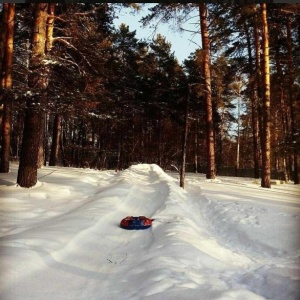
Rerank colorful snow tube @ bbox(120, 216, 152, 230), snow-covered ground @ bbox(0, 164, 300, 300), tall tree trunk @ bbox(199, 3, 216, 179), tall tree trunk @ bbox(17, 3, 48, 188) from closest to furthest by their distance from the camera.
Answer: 1. snow-covered ground @ bbox(0, 164, 300, 300)
2. colorful snow tube @ bbox(120, 216, 152, 230)
3. tall tree trunk @ bbox(17, 3, 48, 188)
4. tall tree trunk @ bbox(199, 3, 216, 179)

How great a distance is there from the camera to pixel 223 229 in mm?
6238

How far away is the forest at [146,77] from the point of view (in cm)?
687

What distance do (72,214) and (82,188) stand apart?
3.15 meters

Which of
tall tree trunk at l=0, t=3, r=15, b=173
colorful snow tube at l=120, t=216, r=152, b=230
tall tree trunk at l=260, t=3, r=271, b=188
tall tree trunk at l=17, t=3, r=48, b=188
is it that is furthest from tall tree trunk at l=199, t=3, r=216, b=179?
colorful snow tube at l=120, t=216, r=152, b=230

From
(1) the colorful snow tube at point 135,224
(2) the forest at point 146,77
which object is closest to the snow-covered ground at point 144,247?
(1) the colorful snow tube at point 135,224

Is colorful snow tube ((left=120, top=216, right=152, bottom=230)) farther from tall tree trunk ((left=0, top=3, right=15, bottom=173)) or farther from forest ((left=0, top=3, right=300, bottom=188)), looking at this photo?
tall tree trunk ((left=0, top=3, right=15, bottom=173))

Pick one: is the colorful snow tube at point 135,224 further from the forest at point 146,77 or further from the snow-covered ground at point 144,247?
the forest at point 146,77

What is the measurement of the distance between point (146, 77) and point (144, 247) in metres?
3.74

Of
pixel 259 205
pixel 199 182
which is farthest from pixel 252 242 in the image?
pixel 199 182

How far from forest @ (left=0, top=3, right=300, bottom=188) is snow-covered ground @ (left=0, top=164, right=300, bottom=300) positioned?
1.18 metres

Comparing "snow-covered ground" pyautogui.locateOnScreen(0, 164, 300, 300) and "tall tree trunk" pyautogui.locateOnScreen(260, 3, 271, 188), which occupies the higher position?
"tall tree trunk" pyautogui.locateOnScreen(260, 3, 271, 188)

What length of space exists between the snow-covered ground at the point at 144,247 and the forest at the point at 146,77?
46.4 inches

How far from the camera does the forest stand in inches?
270

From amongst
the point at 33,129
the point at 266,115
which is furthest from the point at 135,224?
the point at 266,115
